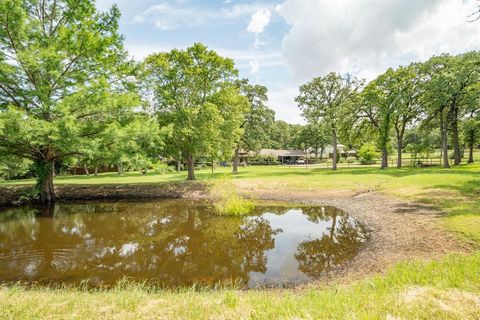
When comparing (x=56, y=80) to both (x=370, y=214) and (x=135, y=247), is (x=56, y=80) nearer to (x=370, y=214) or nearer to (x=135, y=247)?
(x=135, y=247)

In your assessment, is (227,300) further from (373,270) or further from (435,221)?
(435,221)

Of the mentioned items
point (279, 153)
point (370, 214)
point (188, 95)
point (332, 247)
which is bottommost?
point (332, 247)

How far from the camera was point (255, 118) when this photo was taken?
3788 cm

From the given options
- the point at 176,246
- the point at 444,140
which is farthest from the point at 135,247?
the point at 444,140

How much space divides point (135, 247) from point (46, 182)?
14467 millimetres

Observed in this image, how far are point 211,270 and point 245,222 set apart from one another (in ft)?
18.9

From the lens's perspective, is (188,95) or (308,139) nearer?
(188,95)

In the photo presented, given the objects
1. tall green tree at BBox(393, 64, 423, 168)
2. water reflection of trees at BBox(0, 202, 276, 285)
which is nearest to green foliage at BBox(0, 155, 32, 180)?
water reflection of trees at BBox(0, 202, 276, 285)

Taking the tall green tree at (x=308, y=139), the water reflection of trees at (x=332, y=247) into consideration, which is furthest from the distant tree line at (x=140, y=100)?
the tall green tree at (x=308, y=139)

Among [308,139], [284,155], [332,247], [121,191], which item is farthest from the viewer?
[308,139]

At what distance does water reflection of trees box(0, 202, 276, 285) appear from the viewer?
7.53 metres

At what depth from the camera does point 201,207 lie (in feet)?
56.7

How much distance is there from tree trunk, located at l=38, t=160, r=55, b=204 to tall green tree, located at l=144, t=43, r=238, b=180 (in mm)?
9282

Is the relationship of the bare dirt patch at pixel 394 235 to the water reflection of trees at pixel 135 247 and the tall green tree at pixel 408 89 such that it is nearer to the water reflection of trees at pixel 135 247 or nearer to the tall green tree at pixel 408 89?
the water reflection of trees at pixel 135 247
